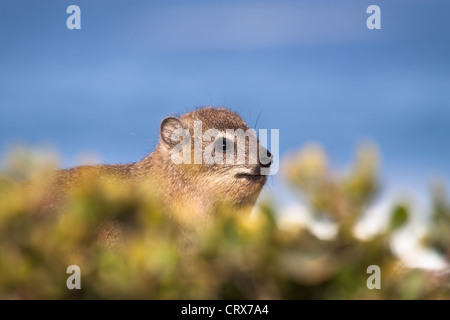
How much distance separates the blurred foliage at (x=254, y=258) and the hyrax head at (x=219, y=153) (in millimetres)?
5503

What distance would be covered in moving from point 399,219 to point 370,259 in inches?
9.2

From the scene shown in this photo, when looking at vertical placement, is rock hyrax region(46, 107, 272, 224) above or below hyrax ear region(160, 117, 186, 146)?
below

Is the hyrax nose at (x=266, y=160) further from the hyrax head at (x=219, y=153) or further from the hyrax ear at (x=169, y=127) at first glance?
the hyrax ear at (x=169, y=127)

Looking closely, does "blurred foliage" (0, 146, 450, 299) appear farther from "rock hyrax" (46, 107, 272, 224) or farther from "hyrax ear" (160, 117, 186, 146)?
"hyrax ear" (160, 117, 186, 146)

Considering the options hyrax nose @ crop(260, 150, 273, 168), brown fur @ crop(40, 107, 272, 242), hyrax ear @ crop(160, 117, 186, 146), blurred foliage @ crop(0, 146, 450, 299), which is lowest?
blurred foliage @ crop(0, 146, 450, 299)

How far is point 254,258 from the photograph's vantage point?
2.50m

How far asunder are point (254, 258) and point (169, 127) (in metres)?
7.20

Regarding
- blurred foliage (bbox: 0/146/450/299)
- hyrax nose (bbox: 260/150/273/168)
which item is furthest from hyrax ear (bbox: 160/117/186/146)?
blurred foliage (bbox: 0/146/450/299)

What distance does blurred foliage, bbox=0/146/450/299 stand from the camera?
2.42 m

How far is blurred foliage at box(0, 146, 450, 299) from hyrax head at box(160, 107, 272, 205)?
5.50 metres

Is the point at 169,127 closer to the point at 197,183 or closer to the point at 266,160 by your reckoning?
the point at 197,183

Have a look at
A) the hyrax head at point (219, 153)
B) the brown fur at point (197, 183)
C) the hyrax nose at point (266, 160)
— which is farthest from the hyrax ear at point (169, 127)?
the hyrax nose at point (266, 160)
